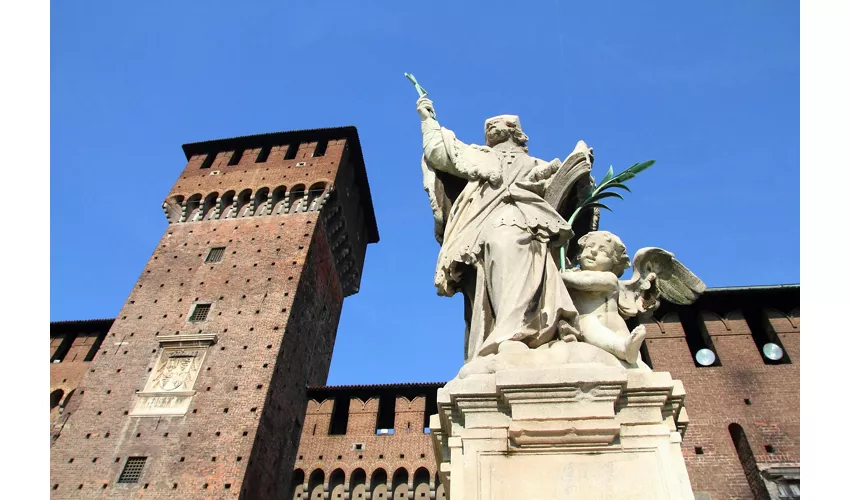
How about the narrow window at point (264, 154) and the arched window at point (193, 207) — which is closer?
the arched window at point (193, 207)

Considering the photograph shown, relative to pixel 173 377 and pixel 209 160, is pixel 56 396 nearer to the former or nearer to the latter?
pixel 173 377

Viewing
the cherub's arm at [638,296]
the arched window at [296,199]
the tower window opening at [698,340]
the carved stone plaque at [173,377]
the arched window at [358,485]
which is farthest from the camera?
the arched window at [296,199]

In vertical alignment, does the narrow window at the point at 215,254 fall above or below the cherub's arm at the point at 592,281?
above

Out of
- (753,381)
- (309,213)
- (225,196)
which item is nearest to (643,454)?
(753,381)

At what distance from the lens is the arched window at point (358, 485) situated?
15.7 m

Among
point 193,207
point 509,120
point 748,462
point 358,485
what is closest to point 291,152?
point 193,207

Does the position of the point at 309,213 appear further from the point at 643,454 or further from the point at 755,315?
the point at 643,454

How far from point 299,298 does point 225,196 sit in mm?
6217

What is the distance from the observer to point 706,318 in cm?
1480

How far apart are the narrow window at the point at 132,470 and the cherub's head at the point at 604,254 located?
15.4 metres

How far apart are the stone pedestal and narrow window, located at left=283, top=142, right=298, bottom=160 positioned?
23.3 metres

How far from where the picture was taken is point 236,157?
25.2 m

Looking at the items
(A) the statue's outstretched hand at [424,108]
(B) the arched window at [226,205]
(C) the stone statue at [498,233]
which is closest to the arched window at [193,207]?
(B) the arched window at [226,205]

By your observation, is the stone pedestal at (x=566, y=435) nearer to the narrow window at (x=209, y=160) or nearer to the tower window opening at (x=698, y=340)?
the tower window opening at (x=698, y=340)
